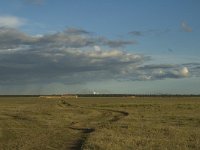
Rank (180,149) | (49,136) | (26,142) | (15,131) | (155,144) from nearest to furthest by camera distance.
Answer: (180,149) → (155,144) → (26,142) → (49,136) → (15,131)

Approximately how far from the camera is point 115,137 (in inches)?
938

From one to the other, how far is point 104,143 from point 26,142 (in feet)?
14.7

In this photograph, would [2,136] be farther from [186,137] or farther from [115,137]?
[186,137]

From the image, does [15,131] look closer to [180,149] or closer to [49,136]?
[49,136]

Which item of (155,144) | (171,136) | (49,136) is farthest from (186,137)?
(49,136)

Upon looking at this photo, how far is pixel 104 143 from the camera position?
70.1ft

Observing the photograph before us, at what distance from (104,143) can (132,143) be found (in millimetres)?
1298

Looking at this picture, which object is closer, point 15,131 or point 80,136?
point 80,136

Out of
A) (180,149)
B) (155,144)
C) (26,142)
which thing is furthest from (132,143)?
(26,142)

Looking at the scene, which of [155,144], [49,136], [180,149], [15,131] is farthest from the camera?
[15,131]

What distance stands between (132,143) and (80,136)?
18.6 feet

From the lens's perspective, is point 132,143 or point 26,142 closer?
point 132,143

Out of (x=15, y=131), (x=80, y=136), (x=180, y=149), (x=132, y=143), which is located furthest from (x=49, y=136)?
(x=180, y=149)

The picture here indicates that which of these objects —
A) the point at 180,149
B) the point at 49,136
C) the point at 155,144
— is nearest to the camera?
the point at 180,149
